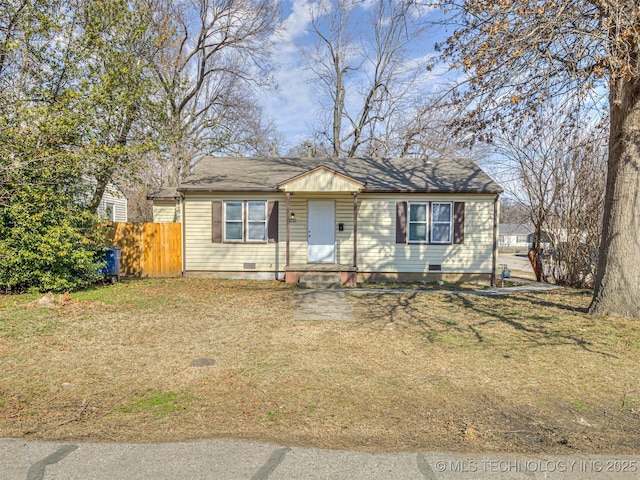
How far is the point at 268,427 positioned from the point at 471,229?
10.5m

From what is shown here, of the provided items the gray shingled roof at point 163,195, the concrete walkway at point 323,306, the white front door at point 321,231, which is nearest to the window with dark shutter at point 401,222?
the white front door at point 321,231

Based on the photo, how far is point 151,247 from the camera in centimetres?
1220

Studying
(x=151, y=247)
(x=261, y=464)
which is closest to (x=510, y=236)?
(x=151, y=247)

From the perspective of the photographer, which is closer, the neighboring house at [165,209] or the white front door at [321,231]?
the white front door at [321,231]

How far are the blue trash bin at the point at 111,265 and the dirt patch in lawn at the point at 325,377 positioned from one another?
2.98 metres

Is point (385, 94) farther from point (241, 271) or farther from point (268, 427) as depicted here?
point (268, 427)

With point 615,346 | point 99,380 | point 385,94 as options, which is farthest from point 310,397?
point 385,94

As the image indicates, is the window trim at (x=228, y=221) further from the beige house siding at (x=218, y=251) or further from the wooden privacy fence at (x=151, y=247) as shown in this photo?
the wooden privacy fence at (x=151, y=247)

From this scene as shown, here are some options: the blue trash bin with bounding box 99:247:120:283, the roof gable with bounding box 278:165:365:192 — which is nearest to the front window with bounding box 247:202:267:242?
the roof gable with bounding box 278:165:365:192

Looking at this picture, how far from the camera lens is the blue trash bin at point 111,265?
413 inches

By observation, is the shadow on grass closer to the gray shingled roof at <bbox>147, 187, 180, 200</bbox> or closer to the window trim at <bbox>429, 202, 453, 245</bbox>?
the window trim at <bbox>429, 202, 453, 245</bbox>

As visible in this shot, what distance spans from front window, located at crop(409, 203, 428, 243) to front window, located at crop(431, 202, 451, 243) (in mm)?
250

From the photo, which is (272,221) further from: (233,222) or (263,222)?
(233,222)

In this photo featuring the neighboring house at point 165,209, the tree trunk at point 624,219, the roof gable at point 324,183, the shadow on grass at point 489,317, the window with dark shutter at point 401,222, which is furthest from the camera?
the neighboring house at point 165,209
